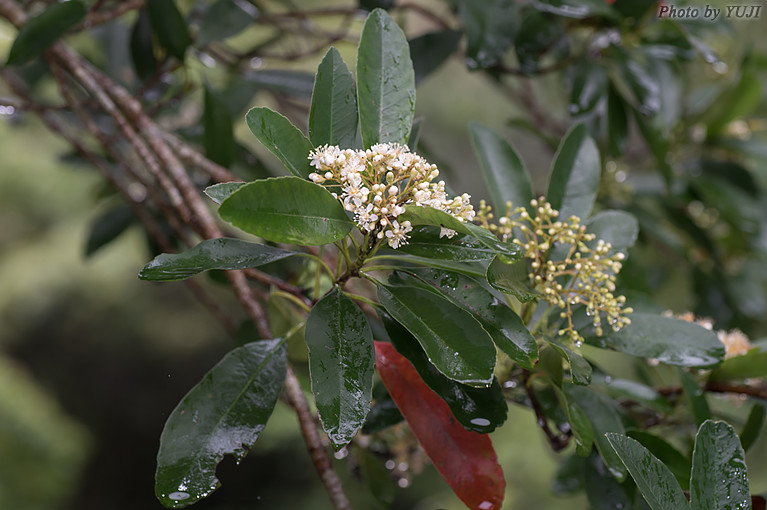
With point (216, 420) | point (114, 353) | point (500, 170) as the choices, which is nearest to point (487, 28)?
point (500, 170)

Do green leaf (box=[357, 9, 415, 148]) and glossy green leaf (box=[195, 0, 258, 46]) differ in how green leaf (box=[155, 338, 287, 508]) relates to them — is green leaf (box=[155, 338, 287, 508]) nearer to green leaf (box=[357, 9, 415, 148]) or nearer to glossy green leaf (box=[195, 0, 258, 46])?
green leaf (box=[357, 9, 415, 148])

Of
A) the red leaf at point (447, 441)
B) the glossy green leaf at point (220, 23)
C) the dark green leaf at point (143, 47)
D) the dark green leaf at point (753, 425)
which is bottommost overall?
the dark green leaf at point (753, 425)

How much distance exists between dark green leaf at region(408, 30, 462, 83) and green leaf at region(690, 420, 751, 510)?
0.65 metres

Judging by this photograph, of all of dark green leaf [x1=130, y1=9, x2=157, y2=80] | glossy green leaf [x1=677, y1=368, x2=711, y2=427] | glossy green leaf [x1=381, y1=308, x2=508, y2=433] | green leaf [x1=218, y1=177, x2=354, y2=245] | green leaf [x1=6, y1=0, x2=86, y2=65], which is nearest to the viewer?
green leaf [x1=218, y1=177, x2=354, y2=245]

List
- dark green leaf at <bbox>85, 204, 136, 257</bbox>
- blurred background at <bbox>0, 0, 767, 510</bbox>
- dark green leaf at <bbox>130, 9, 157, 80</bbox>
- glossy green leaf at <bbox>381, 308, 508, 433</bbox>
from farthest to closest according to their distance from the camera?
blurred background at <bbox>0, 0, 767, 510</bbox>, dark green leaf at <bbox>85, 204, 136, 257</bbox>, dark green leaf at <bbox>130, 9, 157, 80</bbox>, glossy green leaf at <bbox>381, 308, 508, 433</bbox>

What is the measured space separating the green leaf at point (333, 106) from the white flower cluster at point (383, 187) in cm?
5

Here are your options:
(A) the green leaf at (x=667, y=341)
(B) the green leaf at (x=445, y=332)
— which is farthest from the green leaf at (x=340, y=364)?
(A) the green leaf at (x=667, y=341)

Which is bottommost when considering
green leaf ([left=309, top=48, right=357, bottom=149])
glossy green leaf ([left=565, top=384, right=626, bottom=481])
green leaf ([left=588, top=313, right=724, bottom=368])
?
glossy green leaf ([left=565, top=384, right=626, bottom=481])

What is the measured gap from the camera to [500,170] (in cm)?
68

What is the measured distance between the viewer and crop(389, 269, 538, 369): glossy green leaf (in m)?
0.48

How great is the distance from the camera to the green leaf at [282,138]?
453mm

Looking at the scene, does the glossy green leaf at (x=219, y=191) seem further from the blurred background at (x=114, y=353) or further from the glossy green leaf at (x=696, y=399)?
the blurred background at (x=114, y=353)

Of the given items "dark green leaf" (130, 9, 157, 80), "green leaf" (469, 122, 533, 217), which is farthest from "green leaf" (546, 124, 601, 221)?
"dark green leaf" (130, 9, 157, 80)

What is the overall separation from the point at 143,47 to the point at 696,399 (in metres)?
1.00
